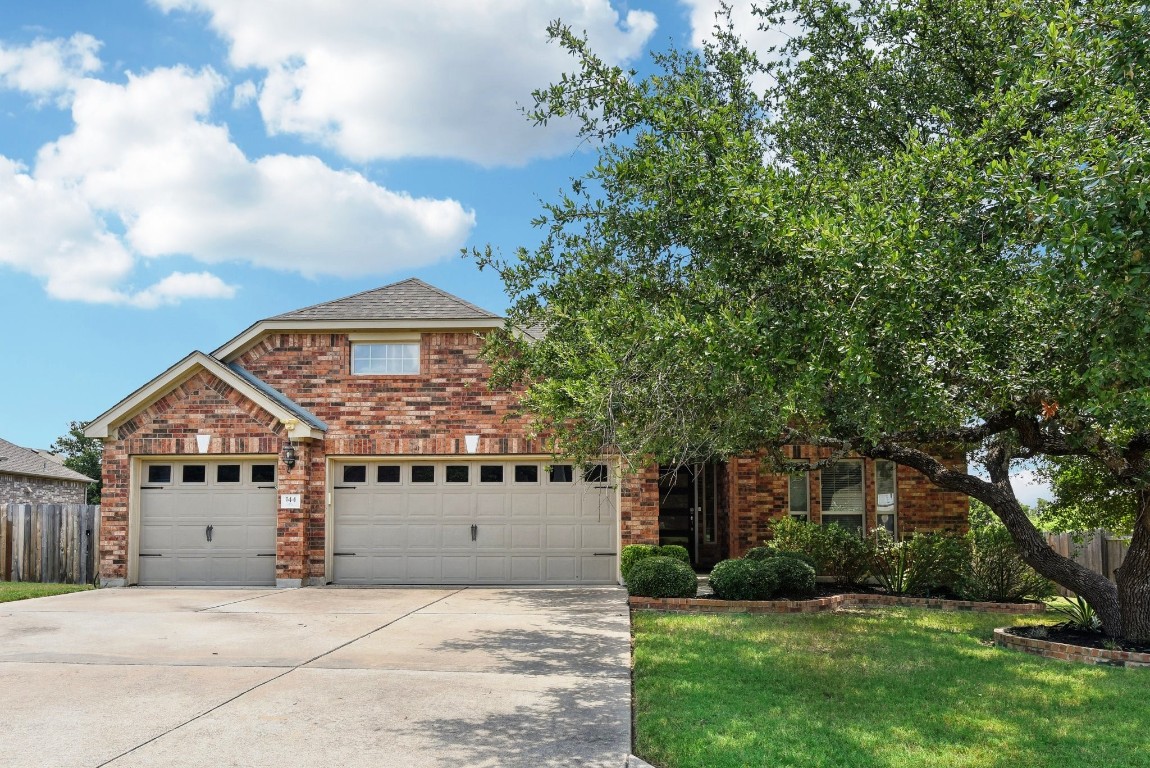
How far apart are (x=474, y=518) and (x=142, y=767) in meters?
10.6

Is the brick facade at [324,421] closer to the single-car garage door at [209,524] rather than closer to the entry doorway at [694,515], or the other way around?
the single-car garage door at [209,524]

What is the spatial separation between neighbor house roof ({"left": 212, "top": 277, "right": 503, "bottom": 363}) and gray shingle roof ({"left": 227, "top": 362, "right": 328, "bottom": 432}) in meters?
0.36

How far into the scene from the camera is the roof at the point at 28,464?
29562 mm

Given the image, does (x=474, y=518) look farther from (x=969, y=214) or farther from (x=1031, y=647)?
(x=969, y=214)

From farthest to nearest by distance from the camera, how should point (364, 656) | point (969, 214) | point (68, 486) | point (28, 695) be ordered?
point (68, 486)
point (364, 656)
point (28, 695)
point (969, 214)

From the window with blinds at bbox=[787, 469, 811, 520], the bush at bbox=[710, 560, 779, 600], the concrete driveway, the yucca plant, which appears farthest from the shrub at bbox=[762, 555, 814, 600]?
the window with blinds at bbox=[787, 469, 811, 520]

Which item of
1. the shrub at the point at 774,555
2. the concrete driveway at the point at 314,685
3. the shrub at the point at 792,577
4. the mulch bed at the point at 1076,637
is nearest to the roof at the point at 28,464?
the concrete driveway at the point at 314,685

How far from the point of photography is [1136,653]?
9.56 metres

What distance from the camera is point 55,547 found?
698 inches

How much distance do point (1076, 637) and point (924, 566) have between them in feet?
12.1

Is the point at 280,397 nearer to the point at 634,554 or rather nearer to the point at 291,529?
the point at 291,529

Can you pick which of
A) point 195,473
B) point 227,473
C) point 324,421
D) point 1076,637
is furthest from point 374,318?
point 1076,637

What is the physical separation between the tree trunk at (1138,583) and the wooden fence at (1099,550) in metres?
3.54

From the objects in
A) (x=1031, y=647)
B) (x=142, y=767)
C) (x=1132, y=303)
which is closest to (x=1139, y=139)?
(x=1132, y=303)
